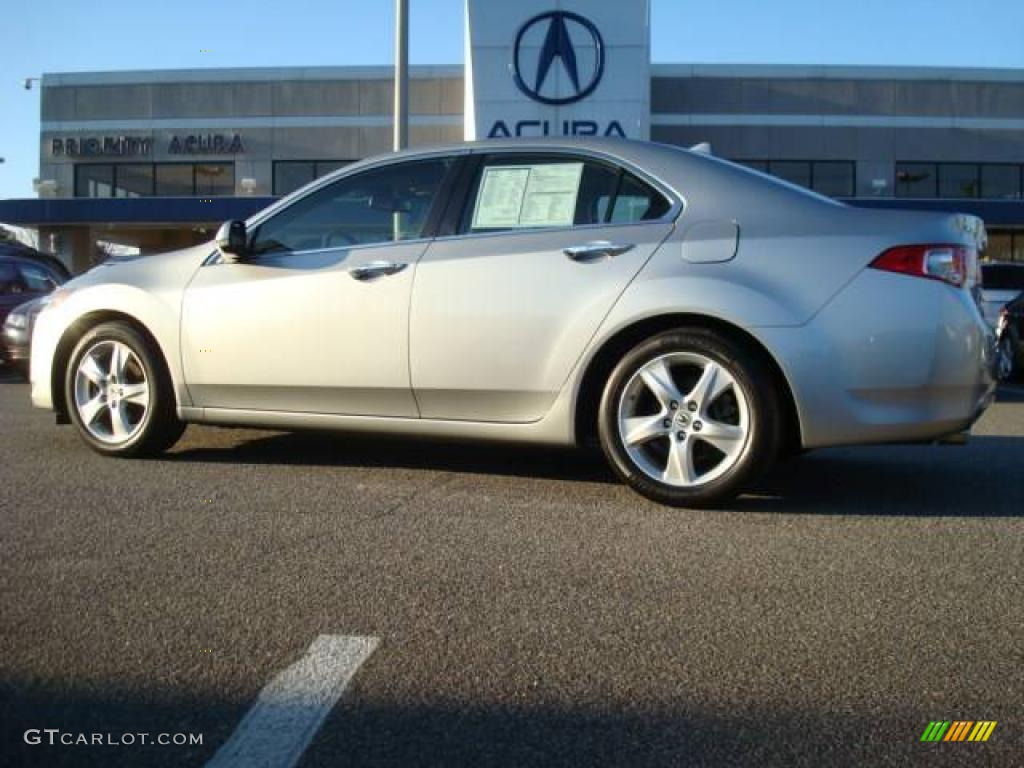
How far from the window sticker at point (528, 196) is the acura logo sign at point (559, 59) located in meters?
19.6

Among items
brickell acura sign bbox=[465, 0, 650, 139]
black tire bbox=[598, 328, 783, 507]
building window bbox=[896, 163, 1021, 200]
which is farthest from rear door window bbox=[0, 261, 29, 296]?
building window bbox=[896, 163, 1021, 200]

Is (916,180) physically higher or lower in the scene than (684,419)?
higher

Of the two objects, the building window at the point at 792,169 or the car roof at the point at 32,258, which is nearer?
the car roof at the point at 32,258

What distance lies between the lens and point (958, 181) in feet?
99.7

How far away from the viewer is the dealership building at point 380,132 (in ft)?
97.9

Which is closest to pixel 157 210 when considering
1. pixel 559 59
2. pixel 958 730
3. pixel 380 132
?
pixel 380 132

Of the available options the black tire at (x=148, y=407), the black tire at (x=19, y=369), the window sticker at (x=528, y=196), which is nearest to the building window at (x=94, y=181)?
the black tire at (x=19, y=369)

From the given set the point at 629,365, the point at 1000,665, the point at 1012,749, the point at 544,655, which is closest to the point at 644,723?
the point at 544,655

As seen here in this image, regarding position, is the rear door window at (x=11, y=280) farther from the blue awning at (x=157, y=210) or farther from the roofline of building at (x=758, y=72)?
the roofline of building at (x=758, y=72)

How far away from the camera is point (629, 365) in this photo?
13.9ft

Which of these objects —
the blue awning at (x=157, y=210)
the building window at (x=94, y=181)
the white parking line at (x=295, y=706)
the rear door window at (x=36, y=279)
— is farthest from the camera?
the building window at (x=94, y=181)

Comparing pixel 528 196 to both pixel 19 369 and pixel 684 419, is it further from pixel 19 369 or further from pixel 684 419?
pixel 19 369

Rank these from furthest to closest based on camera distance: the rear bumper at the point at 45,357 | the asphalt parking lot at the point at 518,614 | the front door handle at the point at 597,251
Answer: the rear bumper at the point at 45,357 < the front door handle at the point at 597,251 < the asphalt parking lot at the point at 518,614

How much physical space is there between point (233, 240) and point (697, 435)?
2.46 metres
